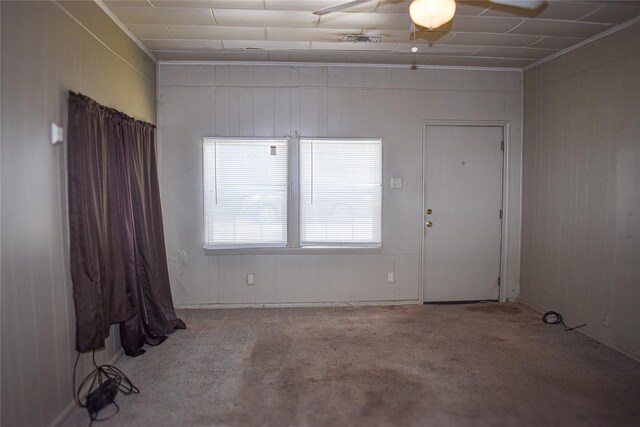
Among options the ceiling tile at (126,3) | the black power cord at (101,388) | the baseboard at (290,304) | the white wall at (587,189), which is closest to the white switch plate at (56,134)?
the ceiling tile at (126,3)

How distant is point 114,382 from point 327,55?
11.3ft

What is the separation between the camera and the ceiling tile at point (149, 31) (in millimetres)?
3617

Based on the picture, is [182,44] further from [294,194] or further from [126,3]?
[294,194]

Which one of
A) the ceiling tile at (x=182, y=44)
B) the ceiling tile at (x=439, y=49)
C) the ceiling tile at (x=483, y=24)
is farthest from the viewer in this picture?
the ceiling tile at (x=439, y=49)

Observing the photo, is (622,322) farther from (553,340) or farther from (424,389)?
(424,389)

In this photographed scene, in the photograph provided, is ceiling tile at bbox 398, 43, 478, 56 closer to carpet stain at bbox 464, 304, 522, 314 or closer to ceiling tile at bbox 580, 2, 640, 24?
ceiling tile at bbox 580, 2, 640, 24

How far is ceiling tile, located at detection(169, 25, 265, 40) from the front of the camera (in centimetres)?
369

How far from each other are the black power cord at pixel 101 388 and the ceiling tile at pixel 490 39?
12.5 ft

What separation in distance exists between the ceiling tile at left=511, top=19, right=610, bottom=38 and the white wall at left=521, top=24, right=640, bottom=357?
0.17m

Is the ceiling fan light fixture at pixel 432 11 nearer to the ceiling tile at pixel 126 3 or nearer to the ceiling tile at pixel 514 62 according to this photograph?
the ceiling tile at pixel 126 3

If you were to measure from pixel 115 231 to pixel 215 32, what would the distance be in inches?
74.7

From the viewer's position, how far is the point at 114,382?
2.90 m

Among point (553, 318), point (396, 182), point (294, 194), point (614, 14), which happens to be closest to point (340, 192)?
point (294, 194)

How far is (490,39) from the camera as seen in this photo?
3947 millimetres
